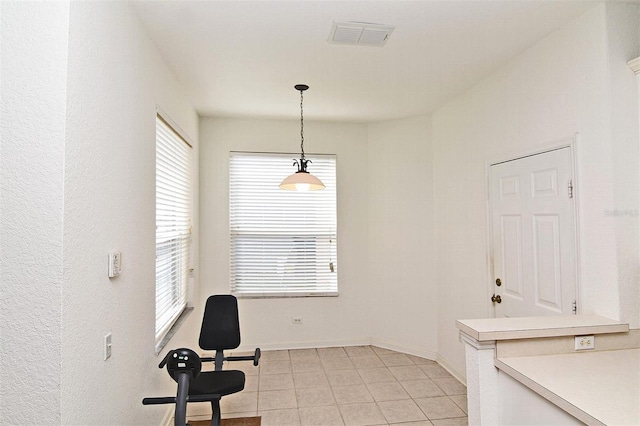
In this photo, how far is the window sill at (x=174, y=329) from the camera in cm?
269

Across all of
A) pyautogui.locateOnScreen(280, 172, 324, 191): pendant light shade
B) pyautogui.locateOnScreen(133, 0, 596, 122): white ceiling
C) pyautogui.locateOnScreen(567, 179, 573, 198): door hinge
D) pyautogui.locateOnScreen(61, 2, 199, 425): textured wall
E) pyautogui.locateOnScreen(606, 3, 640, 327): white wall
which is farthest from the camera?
pyautogui.locateOnScreen(280, 172, 324, 191): pendant light shade

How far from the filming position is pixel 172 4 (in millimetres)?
2133

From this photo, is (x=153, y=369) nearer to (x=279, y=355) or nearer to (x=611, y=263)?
(x=279, y=355)

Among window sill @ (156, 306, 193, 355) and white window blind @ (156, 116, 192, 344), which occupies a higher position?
white window blind @ (156, 116, 192, 344)

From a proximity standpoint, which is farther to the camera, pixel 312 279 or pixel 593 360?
pixel 312 279

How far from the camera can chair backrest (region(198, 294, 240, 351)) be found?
9.87 feet

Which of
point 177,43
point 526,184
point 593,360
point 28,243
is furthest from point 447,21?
point 28,243

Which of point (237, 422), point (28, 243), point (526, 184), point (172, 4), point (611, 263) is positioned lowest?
point (237, 422)

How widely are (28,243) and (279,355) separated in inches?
135

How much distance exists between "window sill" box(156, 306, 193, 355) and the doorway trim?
267cm

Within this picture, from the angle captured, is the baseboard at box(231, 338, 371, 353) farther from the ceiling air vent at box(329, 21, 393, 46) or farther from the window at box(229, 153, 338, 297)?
the ceiling air vent at box(329, 21, 393, 46)

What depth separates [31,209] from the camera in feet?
4.56

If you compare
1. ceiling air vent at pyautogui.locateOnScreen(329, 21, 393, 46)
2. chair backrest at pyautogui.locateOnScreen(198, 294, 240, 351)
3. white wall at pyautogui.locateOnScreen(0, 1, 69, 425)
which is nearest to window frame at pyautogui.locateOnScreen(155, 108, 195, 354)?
chair backrest at pyautogui.locateOnScreen(198, 294, 240, 351)

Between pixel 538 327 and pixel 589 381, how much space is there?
0.36m
